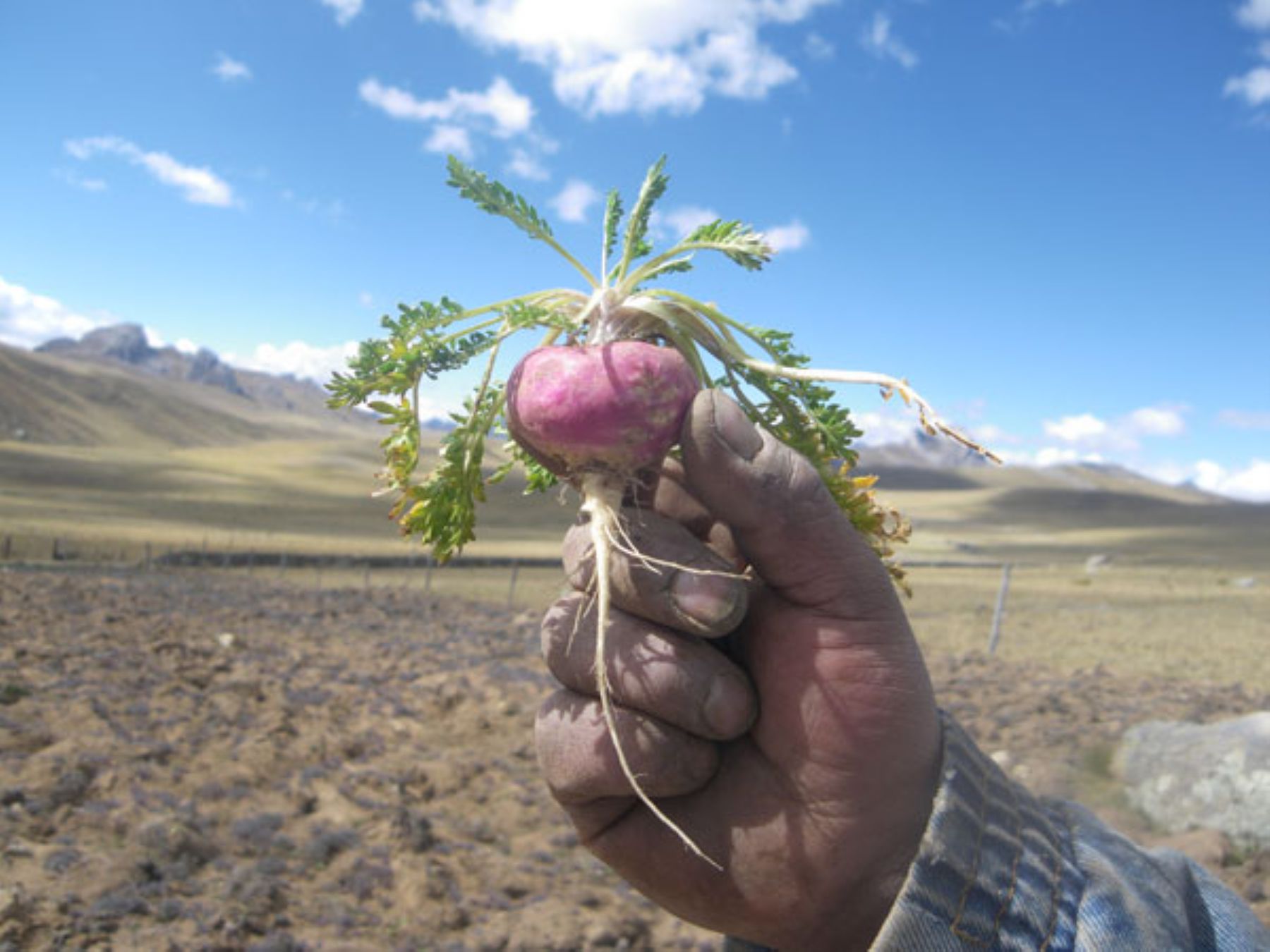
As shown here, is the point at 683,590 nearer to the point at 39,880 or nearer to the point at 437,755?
the point at 39,880

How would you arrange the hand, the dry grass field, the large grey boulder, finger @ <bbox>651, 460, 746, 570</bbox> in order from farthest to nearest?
1. the large grey boulder
2. the dry grass field
3. finger @ <bbox>651, 460, 746, 570</bbox>
4. the hand

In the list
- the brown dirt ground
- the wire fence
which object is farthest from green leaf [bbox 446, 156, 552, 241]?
the wire fence

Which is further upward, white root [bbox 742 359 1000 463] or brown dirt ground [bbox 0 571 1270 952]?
white root [bbox 742 359 1000 463]

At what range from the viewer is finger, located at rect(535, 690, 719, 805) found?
2.19 metres

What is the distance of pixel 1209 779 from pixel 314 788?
7.24 meters

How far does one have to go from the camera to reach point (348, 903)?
502 cm

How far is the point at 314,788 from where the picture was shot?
667 cm

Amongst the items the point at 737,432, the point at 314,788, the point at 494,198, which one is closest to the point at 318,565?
the point at 314,788

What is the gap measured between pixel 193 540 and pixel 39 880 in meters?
39.5

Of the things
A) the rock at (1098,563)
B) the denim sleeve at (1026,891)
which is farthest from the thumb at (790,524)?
the rock at (1098,563)

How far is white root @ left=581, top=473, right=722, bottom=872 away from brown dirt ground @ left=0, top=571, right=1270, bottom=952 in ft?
10.5

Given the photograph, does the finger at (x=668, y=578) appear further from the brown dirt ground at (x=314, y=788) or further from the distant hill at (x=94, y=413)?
the distant hill at (x=94, y=413)

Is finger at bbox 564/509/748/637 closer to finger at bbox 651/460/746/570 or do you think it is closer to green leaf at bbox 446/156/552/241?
finger at bbox 651/460/746/570

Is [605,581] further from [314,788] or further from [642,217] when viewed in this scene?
[314,788]
